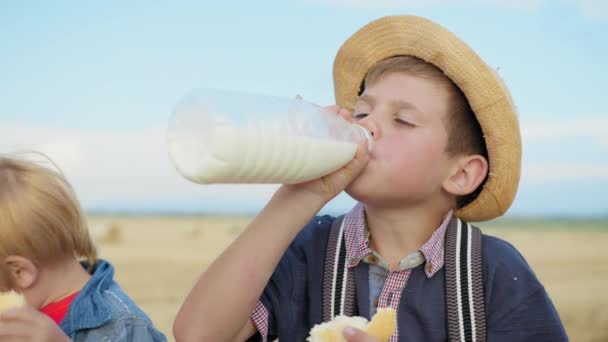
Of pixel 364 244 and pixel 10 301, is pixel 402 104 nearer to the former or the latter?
pixel 364 244

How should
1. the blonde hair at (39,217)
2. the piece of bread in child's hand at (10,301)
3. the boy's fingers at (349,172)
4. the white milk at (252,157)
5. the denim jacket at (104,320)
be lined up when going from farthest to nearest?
the blonde hair at (39,217) → the denim jacket at (104,320) → the piece of bread in child's hand at (10,301) → the boy's fingers at (349,172) → the white milk at (252,157)

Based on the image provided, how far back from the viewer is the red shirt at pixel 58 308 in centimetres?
280

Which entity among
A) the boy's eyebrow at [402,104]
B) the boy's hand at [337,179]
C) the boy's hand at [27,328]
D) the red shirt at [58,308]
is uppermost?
the boy's eyebrow at [402,104]

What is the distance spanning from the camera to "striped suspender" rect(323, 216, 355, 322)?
2.46 m

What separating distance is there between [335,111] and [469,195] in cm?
69

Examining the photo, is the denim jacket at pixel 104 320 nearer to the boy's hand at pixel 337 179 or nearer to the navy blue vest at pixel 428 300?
the navy blue vest at pixel 428 300

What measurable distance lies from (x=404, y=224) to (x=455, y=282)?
27cm

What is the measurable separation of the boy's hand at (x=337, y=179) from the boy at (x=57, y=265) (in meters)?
0.90

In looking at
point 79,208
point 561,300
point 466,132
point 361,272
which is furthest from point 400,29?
point 561,300

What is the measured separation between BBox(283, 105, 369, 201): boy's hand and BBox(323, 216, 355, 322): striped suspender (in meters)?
0.27

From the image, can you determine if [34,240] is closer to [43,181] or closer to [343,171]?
[43,181]

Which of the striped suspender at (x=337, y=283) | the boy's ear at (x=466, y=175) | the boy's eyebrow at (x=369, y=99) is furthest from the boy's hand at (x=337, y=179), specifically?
the boy's ear at (x=466, y=175)

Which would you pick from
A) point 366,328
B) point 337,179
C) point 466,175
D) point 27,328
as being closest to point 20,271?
point 27,328

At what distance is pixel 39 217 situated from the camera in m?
2.85
